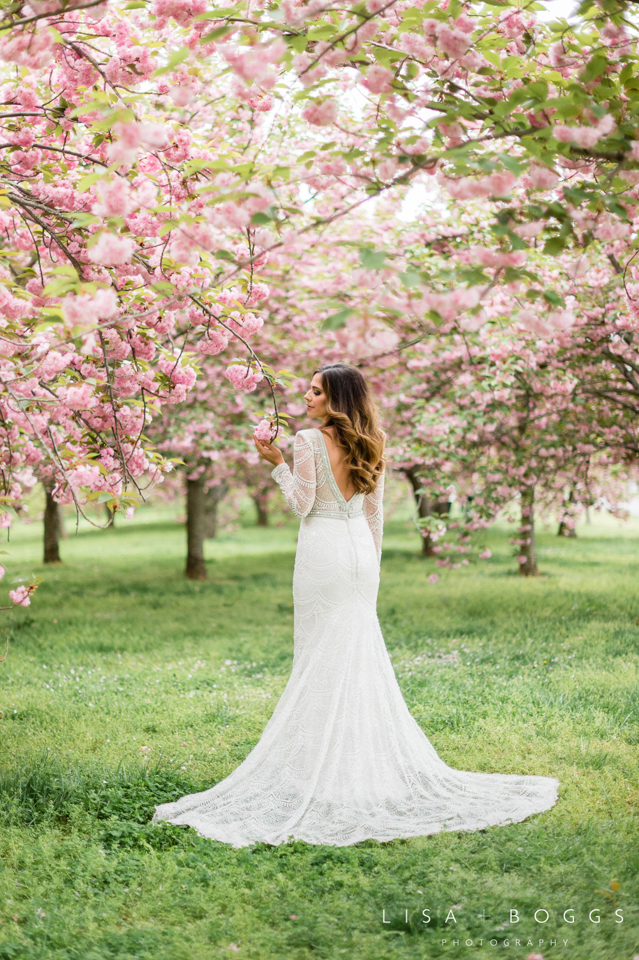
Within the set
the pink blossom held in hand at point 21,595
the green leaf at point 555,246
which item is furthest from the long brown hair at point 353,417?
the pink blossom held in hand at point 21,595

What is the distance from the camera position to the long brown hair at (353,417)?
4.27 metres

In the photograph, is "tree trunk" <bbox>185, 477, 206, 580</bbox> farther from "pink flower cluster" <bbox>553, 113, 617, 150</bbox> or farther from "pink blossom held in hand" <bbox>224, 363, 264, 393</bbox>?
"pink flower cluster" <bbox>553, 113, 617, 150</bbox>

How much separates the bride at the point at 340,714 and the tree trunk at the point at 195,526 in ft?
35.8

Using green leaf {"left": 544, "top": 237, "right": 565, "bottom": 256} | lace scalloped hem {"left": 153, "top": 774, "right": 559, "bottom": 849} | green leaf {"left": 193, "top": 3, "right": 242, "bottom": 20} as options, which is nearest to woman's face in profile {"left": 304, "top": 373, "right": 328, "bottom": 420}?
green leaf {"left": 544, "top": 237, "right": 565, "bottom": 256}

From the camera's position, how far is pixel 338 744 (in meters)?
4.08

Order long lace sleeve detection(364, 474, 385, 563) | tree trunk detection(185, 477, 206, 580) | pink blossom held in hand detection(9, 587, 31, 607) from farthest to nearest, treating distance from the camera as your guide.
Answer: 1. tree trunk detection(185, 477, 206, 580)
2. pink blossom held in hand detection(9, 587, 31, 607)
3. long lace sleeve detection(364, 474, 385, 563)

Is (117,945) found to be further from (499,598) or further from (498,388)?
(499,598)

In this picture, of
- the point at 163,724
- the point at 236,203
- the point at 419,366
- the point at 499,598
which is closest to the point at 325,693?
the point at 163,724

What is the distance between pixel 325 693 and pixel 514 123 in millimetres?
2876

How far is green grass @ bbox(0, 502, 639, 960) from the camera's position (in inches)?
118

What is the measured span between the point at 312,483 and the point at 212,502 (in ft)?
61.3

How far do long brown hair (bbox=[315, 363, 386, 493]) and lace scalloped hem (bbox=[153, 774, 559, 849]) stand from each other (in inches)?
69.2

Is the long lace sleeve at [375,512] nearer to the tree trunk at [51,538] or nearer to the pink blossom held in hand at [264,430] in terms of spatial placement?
the pink blossom held in hand at [264,430]

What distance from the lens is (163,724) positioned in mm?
5695
